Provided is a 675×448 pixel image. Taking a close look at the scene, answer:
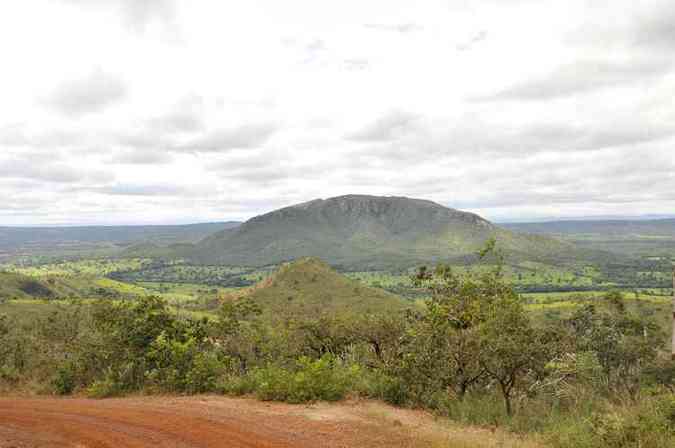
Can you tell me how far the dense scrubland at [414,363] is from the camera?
11352mm

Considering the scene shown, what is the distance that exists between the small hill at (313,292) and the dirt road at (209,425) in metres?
67.3

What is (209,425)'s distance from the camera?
10070 mm

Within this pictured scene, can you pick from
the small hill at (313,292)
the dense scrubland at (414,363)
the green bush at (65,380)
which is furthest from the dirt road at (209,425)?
the small hill at (313,292)

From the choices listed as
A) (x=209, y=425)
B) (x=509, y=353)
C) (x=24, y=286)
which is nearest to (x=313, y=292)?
(x=24, y=286)

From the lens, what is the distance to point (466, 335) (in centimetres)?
1311

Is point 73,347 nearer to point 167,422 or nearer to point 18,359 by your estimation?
point 18,359

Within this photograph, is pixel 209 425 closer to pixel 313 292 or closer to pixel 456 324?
pixel 456 324

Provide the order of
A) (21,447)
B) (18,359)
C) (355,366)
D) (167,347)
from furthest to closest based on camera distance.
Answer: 1. (18,359)
2. (167,347)
3. (355,366)
4. (21,447)

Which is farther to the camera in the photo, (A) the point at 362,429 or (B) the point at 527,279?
(B) the point at 527,279

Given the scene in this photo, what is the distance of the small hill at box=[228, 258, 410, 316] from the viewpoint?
83.3m

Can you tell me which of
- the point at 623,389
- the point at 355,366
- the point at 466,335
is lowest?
the point at 623,389

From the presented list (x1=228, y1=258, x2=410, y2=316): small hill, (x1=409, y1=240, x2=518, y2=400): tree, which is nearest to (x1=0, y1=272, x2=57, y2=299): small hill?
(x1=228, y1=258, x2=410, y2=316): small hill

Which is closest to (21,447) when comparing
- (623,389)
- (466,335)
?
(466,335)

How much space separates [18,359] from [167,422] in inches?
406
